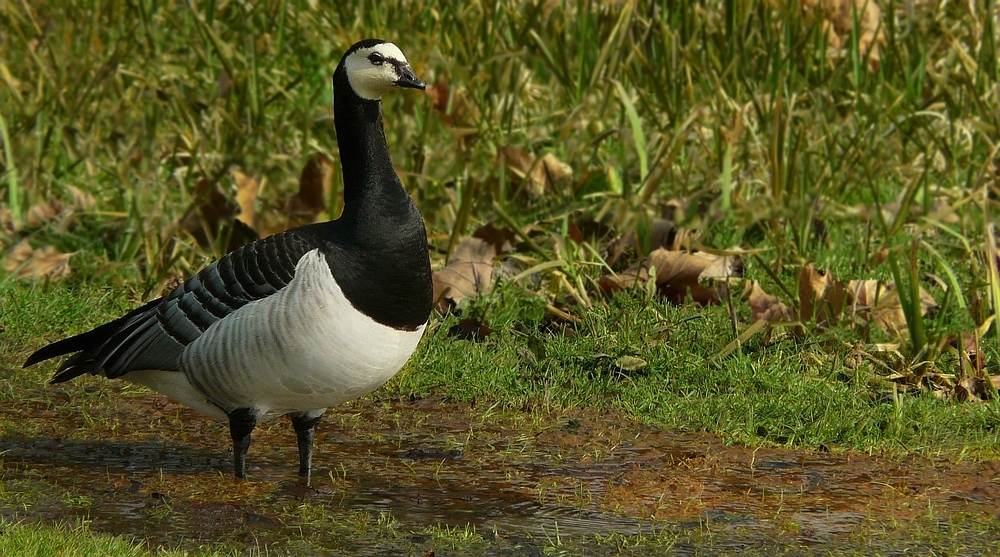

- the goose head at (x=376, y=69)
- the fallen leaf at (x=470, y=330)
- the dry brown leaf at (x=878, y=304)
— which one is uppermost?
→ the goose head at (x=376, y=69)

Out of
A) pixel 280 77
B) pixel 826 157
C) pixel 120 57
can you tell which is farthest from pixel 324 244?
pixel 280 77

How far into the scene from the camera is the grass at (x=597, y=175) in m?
5.52

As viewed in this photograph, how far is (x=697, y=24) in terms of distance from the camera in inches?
330

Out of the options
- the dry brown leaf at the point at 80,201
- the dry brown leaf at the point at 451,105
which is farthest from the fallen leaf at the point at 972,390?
the dry brown leaf at the point at 80,201

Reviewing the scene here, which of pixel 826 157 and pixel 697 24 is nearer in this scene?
pixel 826 157

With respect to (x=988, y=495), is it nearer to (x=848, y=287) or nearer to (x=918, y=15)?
(x=848, y=287)

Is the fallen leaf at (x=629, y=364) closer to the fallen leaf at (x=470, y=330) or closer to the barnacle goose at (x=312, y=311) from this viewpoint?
the fallen leaf at (x=470, y=330)

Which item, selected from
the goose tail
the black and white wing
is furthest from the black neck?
the goose tail

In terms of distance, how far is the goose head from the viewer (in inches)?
174

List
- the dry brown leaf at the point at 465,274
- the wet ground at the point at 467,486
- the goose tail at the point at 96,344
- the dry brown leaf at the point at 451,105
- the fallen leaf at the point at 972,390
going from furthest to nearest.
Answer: the dry brown leaf at the point at 451,105 < the dry brown leaf at the point at 465,274 < the fallen leaf at the point at 972,390 < the goose tail at the point at 96,344 < the wet ground at the point at 467,486

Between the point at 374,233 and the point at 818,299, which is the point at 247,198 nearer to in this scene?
the point at 374,233

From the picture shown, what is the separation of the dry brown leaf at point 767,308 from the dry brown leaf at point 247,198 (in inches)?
104

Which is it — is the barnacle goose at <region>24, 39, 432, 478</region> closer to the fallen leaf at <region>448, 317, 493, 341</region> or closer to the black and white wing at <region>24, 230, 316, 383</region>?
the black and white wing at <region>24, 230, 316, 383</region>

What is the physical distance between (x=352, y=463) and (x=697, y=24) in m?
4.60
